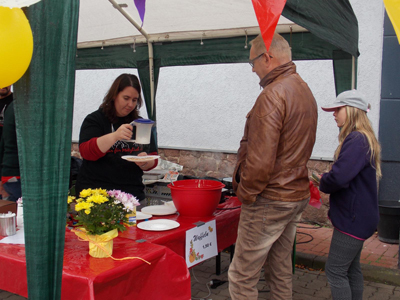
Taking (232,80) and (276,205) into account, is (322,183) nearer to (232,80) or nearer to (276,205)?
(276,205)

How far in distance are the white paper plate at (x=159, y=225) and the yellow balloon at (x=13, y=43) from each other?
4.24 ft

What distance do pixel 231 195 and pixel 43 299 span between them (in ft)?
8.02

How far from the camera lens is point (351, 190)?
7.91 ft

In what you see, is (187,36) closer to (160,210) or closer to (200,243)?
(160,210)

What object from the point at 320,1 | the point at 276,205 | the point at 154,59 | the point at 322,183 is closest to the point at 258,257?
the point at 276,205

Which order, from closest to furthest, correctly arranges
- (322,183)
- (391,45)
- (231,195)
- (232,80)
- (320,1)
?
(322,183) < (320,1) < (231,195) < (391,45) < (232,80)

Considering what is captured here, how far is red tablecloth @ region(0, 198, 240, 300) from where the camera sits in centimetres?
165

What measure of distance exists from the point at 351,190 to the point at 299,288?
1675 mm

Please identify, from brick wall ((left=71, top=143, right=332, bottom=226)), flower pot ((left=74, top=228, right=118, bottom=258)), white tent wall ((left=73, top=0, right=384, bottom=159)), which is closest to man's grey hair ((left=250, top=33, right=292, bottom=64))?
flower pot ((left=74, top=228, right=118, bottom=258))

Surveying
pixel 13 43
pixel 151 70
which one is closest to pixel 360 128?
pixel 13 43

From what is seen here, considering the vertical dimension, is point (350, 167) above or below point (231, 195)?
above

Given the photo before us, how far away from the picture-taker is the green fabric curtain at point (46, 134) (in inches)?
54.0

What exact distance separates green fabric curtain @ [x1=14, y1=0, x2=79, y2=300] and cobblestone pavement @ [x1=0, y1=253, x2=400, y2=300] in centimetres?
219

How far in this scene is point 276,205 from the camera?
219cm
